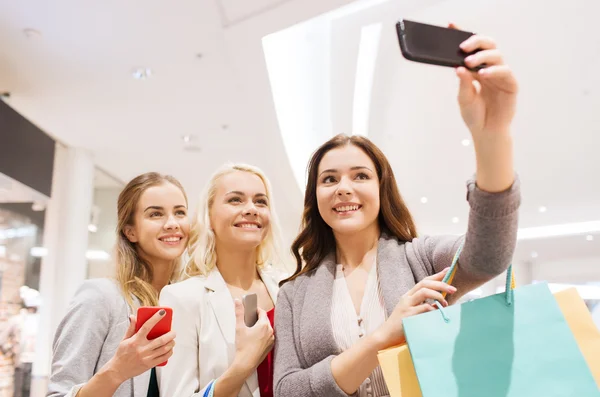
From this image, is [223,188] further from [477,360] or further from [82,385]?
[477,360]

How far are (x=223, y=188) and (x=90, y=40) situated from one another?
10.8ft

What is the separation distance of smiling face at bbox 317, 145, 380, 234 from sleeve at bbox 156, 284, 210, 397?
0.66 meters

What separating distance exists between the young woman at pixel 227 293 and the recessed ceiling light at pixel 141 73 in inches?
136

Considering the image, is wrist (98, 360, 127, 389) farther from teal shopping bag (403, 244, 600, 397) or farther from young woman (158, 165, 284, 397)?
teal shopping bag (403, 244, 600, 397)

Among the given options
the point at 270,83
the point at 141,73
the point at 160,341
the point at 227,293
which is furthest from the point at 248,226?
the point at 141,73

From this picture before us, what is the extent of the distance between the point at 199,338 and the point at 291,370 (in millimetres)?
564

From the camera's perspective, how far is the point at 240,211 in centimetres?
207

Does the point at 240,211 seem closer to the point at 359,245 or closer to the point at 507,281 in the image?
the point at 359,245

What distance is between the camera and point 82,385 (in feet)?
5.79

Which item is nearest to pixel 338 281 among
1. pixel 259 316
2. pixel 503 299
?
pixel 259 316

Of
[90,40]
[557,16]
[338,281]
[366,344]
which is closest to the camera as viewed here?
[366,344]

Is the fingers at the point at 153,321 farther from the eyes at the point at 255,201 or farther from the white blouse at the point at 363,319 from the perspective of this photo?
the eyes at the point at 255,201

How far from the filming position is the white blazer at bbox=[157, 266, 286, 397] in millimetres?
1735

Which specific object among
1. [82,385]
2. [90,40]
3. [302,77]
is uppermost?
[302,77]
